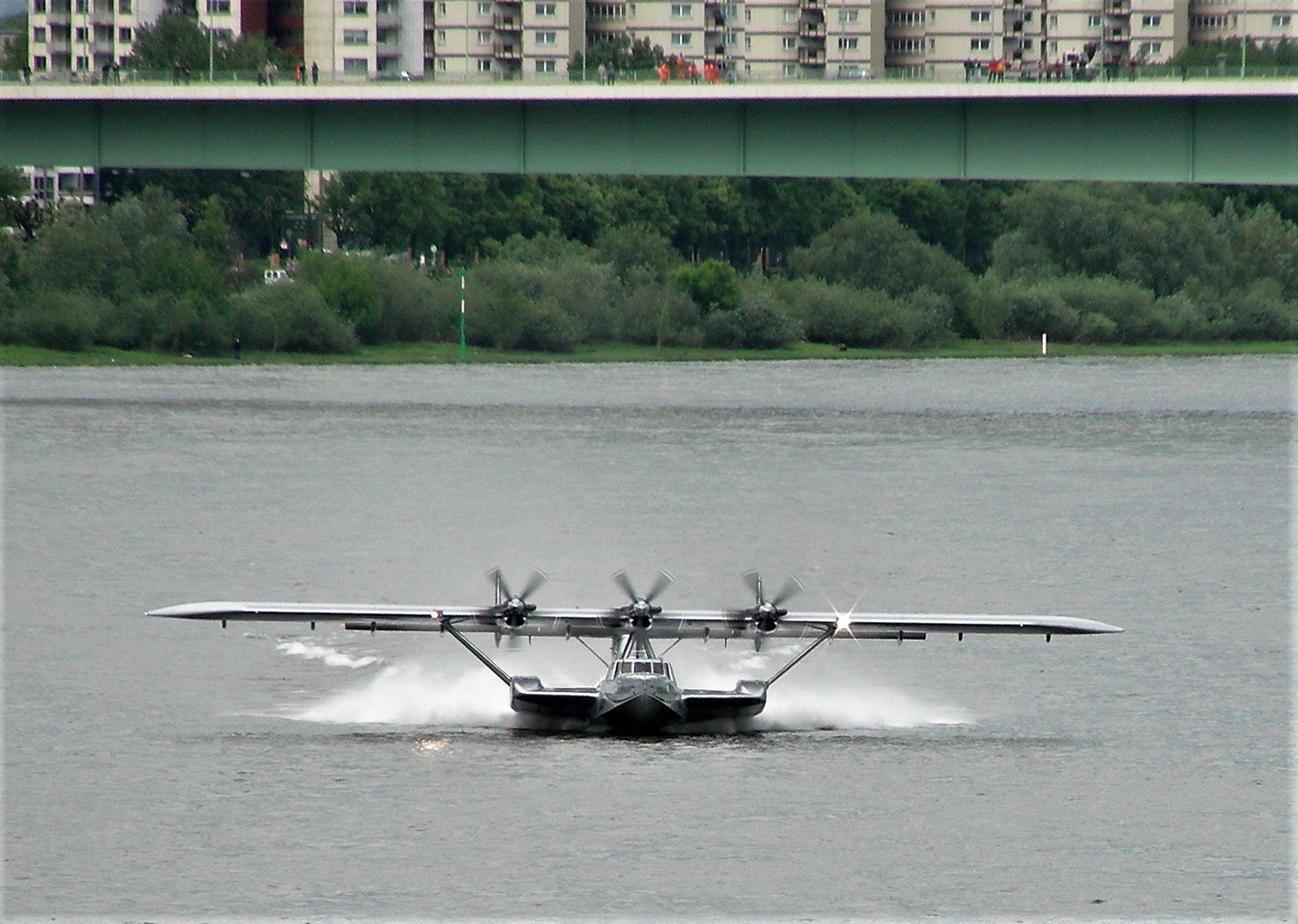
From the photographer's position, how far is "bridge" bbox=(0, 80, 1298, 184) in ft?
266

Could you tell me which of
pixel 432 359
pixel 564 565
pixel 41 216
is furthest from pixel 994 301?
pixel 564 565

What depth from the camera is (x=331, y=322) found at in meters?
129

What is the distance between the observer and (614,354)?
136 meters

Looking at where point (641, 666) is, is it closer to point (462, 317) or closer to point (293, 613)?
point (293, 613)

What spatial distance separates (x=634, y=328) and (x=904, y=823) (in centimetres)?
10853

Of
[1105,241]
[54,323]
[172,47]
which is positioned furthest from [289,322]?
[172,47]

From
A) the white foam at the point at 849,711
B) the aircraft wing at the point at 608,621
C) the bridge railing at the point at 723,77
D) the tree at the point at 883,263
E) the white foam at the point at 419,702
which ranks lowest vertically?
the white foam at the point at 849,711

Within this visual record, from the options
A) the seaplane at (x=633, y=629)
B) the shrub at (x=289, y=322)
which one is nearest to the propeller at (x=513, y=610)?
the seaplane at (x=633, y=629)

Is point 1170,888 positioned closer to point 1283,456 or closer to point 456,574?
point 456,574

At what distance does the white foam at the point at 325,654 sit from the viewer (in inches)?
1713

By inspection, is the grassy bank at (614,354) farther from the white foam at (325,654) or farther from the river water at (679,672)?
the white foam at (325,654)

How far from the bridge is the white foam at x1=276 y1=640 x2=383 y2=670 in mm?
42806

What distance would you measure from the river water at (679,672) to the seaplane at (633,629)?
0.65m

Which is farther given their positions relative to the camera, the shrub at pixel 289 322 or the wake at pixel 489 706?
the shrub at pixel 289 322
